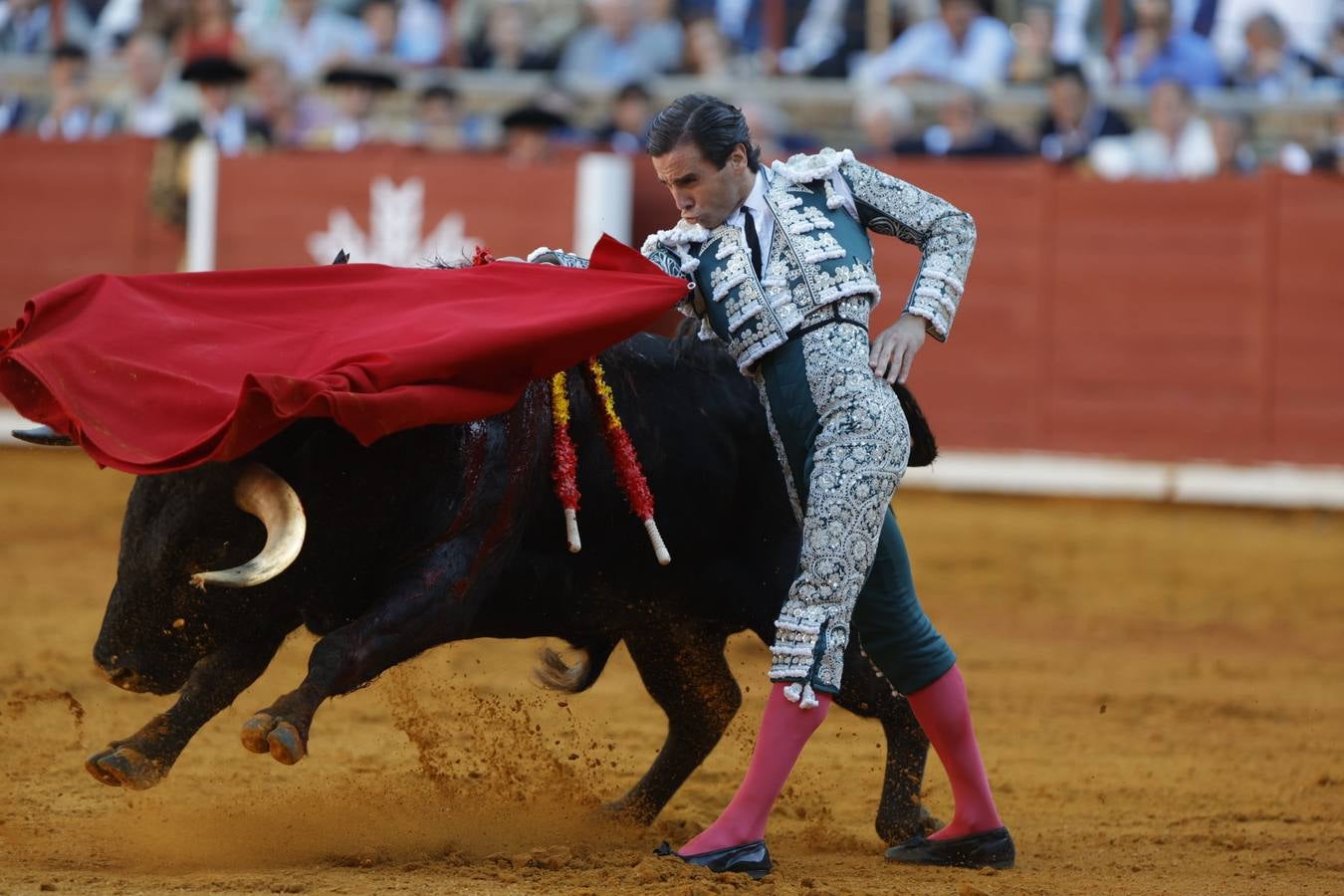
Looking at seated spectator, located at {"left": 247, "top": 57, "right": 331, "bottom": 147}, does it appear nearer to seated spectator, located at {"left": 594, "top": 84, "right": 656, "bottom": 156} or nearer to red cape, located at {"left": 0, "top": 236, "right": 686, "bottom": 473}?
seated spectator, located at {"left": 594, "top": 84, "right": 656, "bottom": 156}

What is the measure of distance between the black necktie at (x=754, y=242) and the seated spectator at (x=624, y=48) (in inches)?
262

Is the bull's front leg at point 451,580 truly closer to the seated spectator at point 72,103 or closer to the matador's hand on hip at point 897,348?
the matador's hand on hip at point 897,348

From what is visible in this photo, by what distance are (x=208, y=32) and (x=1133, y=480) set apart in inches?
216

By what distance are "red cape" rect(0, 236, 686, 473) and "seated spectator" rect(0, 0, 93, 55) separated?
838 cm

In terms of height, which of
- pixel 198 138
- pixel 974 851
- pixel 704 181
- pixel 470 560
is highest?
pixel 198 138

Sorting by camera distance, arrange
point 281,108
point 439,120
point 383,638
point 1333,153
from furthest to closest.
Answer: point 281,108
point 439,120
point 1333,153
point 383,638

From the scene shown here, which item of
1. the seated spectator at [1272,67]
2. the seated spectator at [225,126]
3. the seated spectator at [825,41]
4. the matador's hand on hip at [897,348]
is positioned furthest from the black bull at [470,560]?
the seated spectator at [825,41]

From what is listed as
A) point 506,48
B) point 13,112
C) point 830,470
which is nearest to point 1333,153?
point 506,48

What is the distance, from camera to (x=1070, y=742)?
181 inches

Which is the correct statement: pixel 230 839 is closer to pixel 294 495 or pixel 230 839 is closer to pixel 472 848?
pixel 472 848

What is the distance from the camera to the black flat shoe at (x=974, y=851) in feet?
10.9

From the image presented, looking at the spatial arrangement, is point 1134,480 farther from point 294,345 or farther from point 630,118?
point 294,345

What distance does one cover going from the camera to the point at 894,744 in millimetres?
3547

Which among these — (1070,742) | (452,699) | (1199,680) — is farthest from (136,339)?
(1199,680)
